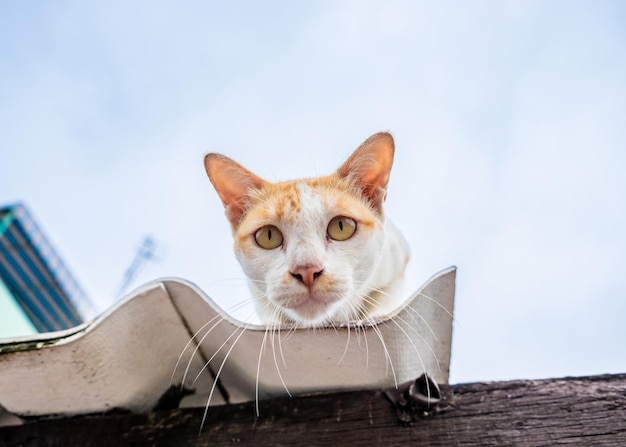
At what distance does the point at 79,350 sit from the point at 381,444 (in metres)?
0.69

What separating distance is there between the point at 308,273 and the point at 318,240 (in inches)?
6.4

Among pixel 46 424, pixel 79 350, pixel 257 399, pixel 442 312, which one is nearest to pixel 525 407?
pixel 442 312

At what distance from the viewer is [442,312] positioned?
41.9 inches

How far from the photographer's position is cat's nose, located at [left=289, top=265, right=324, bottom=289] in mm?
1264

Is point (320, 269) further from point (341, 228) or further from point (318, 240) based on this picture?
point (341, 228)

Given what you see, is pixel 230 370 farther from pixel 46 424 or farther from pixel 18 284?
pixel 18 284

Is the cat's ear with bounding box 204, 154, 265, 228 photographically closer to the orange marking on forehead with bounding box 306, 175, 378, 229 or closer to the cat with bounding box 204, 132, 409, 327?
the cat with bounding box 204, 132, 409, 327

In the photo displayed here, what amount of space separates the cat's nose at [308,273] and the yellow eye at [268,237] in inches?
9.2

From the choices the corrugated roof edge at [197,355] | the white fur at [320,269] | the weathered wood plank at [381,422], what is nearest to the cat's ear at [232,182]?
the white fur at [320,269]

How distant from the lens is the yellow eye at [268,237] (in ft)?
4.89

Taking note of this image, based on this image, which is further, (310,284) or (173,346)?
(310,284)

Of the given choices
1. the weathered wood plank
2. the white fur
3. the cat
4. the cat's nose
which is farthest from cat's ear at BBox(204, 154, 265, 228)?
the weathered wood plank

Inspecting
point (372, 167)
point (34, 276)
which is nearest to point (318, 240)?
point (372, 167)

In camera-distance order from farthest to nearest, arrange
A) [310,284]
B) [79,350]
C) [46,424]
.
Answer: [310,284] → [46,424] → [79,350]
